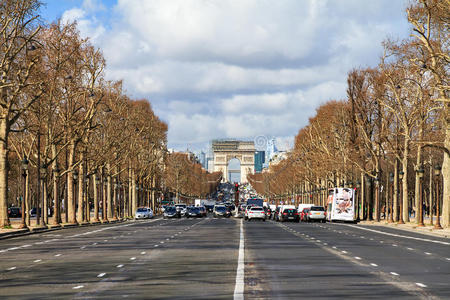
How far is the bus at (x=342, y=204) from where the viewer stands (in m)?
81.9

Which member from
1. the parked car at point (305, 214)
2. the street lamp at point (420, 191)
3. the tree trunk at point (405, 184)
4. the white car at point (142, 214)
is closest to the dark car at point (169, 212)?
the white car at point (142, 214)

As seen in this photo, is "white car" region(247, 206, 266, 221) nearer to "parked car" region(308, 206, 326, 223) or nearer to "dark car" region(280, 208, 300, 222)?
"dark car" region(280, 208, 300, 222)

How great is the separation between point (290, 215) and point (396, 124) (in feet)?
53.7

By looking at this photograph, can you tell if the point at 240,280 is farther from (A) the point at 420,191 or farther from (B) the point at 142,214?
(B) the point at 142,214

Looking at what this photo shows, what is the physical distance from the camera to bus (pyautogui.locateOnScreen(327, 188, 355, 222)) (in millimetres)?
81938

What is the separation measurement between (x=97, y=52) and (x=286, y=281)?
55326 millimetres

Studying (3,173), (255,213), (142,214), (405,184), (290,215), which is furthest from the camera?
(142,214)

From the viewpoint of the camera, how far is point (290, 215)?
86.8 meters

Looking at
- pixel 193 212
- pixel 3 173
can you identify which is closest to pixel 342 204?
pixel 193 212

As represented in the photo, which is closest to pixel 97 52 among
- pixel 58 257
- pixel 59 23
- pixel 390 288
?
pixel 59 23

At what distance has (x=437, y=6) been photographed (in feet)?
157

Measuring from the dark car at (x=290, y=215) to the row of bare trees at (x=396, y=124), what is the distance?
22.4ft

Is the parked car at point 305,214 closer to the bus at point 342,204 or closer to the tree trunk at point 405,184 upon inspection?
the bus at point 342,204

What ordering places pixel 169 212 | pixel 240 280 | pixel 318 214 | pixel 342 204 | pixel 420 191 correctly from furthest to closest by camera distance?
pixel 169 212
pixel 318 214
pixel 342 204
pixel 420 191
pixel 240 280
